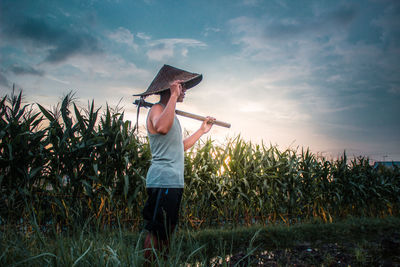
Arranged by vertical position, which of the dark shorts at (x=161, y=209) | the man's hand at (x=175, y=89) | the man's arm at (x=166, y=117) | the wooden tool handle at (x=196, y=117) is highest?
the man's hand at (x=175, y=89)

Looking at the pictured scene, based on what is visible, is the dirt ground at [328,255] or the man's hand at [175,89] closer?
the man's hand at [175,89]

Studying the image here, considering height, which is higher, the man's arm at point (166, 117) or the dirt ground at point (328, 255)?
the man's arm at point (166, 117)

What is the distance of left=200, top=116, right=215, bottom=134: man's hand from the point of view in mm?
2740

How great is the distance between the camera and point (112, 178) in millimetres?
3580

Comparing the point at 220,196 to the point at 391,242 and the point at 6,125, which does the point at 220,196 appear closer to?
the point at 391,242

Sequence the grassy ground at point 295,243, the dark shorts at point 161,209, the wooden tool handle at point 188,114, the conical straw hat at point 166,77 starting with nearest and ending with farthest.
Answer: the dark shorts at point 161,209 < the conical straw hat at point 166,77 < the wooden tool handle at point 188,114 < the grassy ground at point 295,243

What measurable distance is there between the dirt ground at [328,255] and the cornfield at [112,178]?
3.83ft

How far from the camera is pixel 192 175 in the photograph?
4234 millimetres

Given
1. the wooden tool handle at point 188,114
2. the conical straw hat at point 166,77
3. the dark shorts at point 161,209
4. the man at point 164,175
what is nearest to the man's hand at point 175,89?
the man at point 164,175

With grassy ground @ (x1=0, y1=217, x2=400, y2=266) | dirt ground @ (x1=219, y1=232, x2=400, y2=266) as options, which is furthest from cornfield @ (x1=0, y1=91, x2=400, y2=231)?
dirt ground @ (x1=219, y1=232, x2=400, y2=266)

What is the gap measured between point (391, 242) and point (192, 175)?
2.81m

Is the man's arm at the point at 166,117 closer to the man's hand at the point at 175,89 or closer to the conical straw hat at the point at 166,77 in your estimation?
the man's hand at the point at 175,89

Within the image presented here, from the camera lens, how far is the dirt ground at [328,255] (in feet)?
9.00

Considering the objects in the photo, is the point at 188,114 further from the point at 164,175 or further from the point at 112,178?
the point at 112,178
